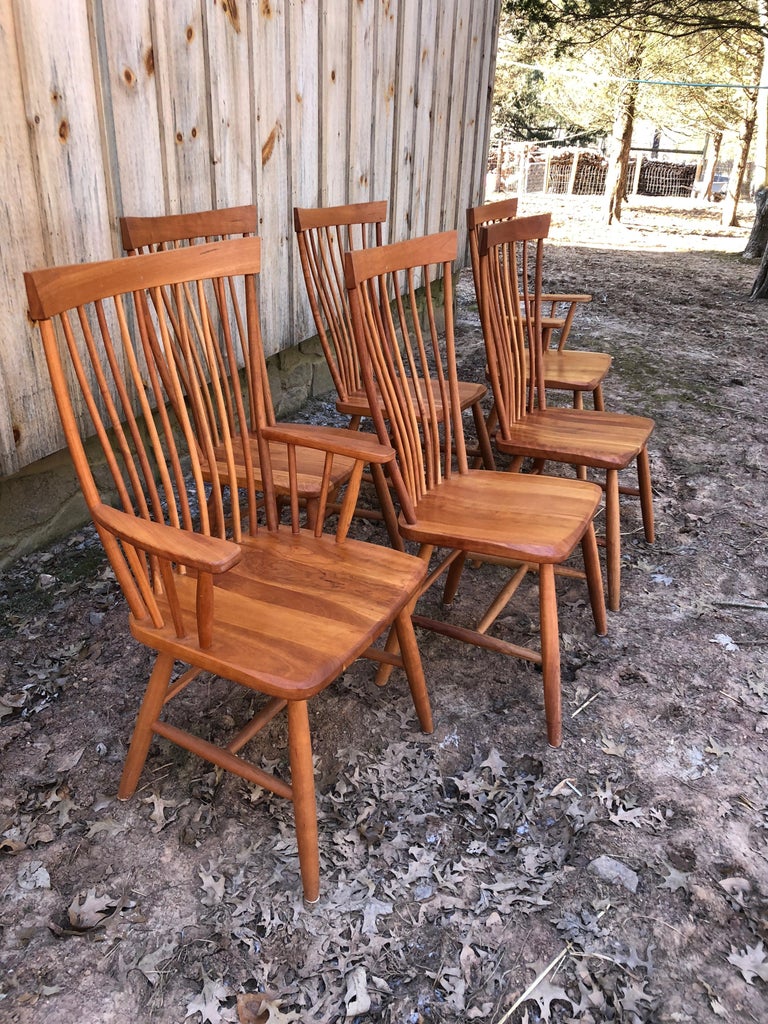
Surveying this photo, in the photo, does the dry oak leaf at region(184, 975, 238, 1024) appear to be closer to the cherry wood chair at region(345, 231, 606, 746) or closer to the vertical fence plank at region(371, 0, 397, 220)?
the cherry wood chair at region(345, 231, 606, 746)

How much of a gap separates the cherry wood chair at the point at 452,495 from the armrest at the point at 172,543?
0.67m

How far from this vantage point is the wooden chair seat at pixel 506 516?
5.76 ft

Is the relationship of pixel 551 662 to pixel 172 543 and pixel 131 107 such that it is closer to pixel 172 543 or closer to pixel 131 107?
pixel 172 543

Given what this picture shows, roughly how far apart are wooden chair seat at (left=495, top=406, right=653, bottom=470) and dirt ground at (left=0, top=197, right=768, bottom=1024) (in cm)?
52

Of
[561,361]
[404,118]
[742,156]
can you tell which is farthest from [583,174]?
[561,361]

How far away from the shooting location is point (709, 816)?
1.68 meters

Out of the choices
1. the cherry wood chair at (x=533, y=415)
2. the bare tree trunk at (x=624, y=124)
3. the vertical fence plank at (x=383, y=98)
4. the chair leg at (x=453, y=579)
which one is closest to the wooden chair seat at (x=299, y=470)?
the chair leg at (x=453, y=579)

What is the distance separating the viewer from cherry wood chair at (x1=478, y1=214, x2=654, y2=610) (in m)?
2.28

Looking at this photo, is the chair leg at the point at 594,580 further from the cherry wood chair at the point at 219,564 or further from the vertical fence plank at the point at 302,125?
the vertical fence plank at the point at 302,125

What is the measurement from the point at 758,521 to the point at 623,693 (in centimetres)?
133

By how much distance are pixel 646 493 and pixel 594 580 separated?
665mm

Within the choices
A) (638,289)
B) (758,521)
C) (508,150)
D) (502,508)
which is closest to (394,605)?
(502,508)

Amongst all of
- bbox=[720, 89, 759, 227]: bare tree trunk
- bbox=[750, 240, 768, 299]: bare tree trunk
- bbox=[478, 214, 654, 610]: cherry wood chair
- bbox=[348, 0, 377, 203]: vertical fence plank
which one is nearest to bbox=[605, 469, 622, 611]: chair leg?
bbox=[478, 214, 654, 610]: cherry wood chair

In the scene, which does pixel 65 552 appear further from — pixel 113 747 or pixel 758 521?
pixel 758 521
